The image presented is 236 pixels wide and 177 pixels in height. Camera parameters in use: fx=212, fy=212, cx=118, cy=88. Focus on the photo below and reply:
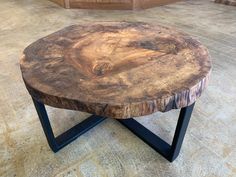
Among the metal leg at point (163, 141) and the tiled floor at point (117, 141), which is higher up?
the metal leg at point (163, 141)

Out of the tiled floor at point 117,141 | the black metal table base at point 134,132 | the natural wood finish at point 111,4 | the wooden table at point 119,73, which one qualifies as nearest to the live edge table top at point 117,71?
the wooden table at point 119,73

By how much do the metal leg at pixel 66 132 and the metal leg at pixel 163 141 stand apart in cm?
21

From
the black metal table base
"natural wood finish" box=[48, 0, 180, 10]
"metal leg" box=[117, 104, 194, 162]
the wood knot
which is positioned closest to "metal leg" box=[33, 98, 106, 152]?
the black metal table base

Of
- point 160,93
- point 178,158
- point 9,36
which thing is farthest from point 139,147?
point 9,36

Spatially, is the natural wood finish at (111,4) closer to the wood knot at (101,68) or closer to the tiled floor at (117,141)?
the tiled floor at (117,141)

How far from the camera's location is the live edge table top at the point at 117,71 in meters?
0.80

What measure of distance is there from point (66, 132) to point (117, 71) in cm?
68

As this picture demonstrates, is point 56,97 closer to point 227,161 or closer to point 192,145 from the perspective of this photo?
point 192,145

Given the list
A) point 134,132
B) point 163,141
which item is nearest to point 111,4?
point 134,132

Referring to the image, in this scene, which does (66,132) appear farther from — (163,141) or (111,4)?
(111,4)

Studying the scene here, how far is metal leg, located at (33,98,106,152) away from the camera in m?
1.20

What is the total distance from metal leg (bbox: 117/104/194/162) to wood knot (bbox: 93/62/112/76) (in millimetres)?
423

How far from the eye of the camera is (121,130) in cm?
148

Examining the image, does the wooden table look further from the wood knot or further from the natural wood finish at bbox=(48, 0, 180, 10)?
the natural wood finish at bbox=(48, 0, 180, 10)
